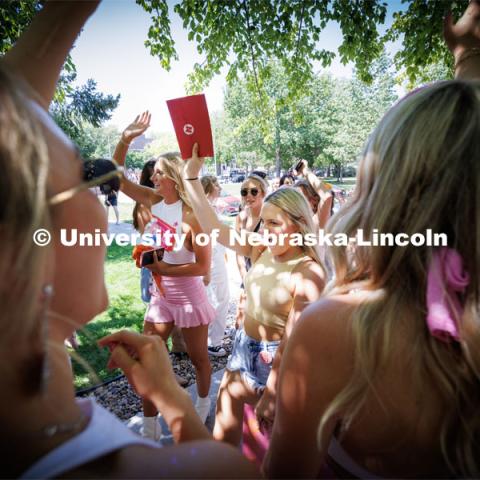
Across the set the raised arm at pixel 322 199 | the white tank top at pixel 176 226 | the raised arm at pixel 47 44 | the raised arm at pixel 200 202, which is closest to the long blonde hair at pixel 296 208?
the raised arm at pixel 200 202

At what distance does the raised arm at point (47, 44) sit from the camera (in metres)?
1.03

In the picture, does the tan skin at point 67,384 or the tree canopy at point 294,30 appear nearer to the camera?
the tan skin at point 67,384

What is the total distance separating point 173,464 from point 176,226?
104 inches

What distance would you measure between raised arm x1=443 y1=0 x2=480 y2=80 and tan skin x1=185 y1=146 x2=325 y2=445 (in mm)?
1448

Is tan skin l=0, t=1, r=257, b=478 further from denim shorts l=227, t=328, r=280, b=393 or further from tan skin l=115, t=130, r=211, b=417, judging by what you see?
tan skin l=115, t=130, r=211, b=417

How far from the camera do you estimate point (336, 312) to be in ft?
3.18

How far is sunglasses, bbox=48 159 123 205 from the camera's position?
27.9 inches

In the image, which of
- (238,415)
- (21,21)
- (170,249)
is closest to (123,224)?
(21,21)

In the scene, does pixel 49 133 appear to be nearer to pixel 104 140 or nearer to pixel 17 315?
pixel 17 315

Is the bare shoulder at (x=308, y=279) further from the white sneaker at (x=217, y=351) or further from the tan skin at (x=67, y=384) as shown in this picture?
the white sneaker at (x=217, y=351)

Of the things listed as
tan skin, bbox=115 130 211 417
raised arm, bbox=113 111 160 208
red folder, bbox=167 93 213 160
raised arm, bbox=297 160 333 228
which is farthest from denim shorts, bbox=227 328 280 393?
raised arm, bbox=297 160 333 228

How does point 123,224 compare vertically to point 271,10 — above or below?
below

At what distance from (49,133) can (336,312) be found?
35.9 inches

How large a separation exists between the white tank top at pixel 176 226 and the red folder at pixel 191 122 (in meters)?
0.86
